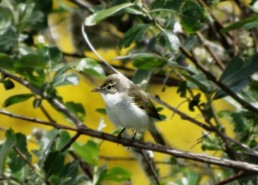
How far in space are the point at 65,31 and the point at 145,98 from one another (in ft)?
5.66

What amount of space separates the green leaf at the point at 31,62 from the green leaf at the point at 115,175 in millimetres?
411

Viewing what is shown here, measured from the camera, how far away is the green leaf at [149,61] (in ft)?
6.81

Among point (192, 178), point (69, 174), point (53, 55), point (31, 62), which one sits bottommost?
point (69, 174)

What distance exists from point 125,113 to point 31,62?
1.33ft

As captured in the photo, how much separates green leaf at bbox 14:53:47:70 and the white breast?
12.5 inches

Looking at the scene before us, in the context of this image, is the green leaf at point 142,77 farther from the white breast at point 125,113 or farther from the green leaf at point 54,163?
the green leaf at point 54,163

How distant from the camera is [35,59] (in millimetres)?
2197

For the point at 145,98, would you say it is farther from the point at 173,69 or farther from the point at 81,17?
the point at 81,17

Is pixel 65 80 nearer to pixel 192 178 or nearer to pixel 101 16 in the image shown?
pixel 101 16

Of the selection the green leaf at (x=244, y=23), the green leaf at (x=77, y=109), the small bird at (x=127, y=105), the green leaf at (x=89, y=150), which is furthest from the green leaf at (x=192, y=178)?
the green leaf at (x=244, y=23)

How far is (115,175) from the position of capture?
2328mm

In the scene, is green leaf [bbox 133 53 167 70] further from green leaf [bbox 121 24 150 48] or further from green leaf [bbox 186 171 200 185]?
green leaf [bbox 186 171 200 185]

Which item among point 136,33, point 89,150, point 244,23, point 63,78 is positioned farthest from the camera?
point 89,150

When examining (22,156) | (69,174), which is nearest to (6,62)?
(22,156)
